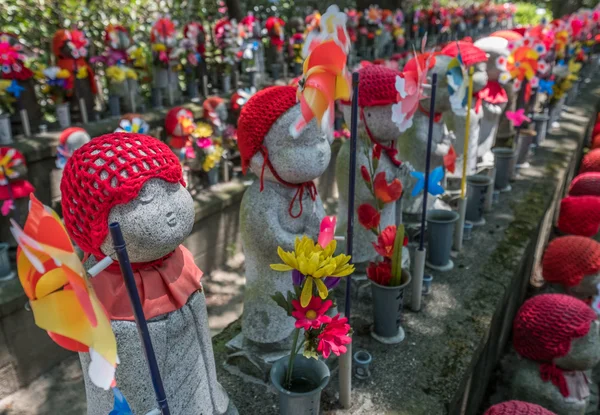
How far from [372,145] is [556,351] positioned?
4.42 feet

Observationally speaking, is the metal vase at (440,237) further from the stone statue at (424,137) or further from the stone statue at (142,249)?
the stone statue at (142,249)

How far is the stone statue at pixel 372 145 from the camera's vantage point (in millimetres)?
2354

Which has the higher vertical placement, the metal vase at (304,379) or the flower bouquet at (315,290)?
the flower bouquet at (315,290)

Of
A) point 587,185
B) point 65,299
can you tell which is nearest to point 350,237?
point 65,299

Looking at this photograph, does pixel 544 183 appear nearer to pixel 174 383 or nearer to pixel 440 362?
pixel 440 362

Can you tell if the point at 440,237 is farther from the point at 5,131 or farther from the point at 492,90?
the point at 5,131

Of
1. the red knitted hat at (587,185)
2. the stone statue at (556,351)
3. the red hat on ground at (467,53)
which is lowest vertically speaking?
Result: the stone statue at (556,351)

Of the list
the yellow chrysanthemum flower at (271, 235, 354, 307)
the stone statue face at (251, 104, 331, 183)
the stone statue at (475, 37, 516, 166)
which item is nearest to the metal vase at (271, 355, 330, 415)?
the yellow chrysanthemum flower at (271, 235, 354, 307)

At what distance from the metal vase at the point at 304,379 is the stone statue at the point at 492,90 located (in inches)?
109

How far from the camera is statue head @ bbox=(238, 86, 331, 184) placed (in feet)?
6.07

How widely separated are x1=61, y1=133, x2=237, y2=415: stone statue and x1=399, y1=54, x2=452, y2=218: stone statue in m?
1.91

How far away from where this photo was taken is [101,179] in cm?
121

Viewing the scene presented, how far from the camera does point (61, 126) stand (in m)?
4.09

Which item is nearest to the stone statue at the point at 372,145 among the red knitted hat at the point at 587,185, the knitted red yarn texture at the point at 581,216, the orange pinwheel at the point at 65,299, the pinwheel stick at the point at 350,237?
the pinwheel stick at the point at 350,237
